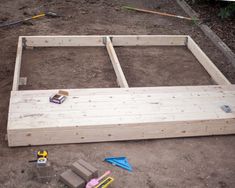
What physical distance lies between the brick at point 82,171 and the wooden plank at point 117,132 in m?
0.54

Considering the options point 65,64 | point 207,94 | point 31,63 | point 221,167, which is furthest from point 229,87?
point 31,63

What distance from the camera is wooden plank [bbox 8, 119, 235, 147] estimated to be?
405 cm

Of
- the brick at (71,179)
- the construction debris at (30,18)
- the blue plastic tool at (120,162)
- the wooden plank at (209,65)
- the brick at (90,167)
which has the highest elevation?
the construction debris at (30,18)

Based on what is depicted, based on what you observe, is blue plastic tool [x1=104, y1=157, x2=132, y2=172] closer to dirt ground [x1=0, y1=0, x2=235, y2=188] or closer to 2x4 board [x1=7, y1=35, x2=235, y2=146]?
dirt ground [x1=0, y1=0, x2=235, y2=188]

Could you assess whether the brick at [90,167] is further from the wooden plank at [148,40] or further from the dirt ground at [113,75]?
the wooden plank at [148,40]

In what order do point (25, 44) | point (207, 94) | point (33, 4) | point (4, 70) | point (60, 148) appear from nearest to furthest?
point (60, 148)
point (207, 94)
point (4, 70)
point (25, 44)
point (33, 4)

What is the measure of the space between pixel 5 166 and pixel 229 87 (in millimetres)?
3305

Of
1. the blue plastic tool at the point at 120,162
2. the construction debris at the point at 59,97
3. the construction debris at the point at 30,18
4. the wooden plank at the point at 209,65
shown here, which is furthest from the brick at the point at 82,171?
the construction debris at the point at 30,18

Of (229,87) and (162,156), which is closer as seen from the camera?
(162,156)

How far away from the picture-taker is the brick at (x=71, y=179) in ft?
11.6

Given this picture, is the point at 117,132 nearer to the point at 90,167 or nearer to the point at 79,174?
the point at 90,167

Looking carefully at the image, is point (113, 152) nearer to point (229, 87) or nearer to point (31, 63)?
point (229, 87)

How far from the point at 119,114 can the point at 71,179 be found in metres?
1.13

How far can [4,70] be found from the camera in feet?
18.7
